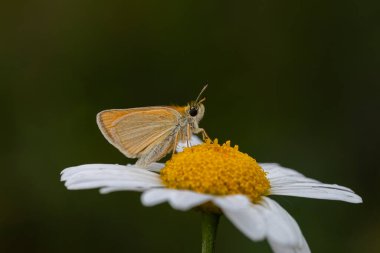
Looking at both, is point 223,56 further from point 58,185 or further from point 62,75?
point 58,185

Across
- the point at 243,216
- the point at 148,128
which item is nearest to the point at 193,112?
the point at 148,128

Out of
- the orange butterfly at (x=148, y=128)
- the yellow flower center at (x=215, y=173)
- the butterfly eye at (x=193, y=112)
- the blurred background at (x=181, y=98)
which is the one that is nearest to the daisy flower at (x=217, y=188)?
the yellow flower center at (x=215, y=173)

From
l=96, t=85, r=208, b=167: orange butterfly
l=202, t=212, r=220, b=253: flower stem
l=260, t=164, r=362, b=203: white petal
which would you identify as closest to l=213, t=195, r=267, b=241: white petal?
l=202, t=212, r=220, b=253: flower stem

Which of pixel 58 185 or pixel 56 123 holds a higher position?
pixel 56 123

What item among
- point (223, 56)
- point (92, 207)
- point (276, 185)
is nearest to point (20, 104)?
point (92, 207)

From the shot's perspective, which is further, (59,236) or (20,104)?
(20,104)

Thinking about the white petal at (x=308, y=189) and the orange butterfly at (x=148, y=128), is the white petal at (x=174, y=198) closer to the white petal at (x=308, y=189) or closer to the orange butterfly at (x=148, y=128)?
the white petal at (x=308, y=189)

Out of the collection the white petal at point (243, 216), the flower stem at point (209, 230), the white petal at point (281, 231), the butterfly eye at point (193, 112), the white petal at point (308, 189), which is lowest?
the flower stem at point (209, 230)
